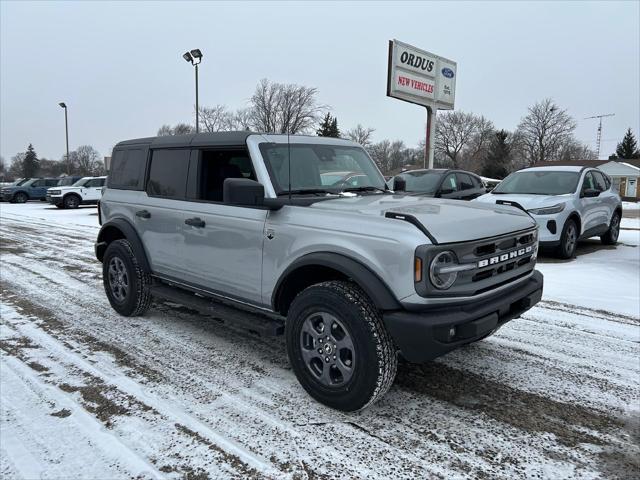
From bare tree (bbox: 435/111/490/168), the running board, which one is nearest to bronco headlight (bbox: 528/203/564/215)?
the running board

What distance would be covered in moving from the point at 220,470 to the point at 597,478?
6.71 feet

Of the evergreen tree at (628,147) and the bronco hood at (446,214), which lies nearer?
the bronco hood at (446,214)

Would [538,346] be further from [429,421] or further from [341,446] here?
[341,446]

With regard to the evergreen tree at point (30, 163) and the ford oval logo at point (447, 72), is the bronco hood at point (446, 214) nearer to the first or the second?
the ford oval logo at point (447, 72)

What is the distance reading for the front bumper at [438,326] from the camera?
279 centimetres

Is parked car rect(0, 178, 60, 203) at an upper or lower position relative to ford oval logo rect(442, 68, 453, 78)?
lower

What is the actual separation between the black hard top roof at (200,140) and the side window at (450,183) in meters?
7.57

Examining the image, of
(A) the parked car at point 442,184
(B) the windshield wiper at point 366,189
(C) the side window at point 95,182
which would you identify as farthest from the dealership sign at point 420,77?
(C) the side window at point 95,182

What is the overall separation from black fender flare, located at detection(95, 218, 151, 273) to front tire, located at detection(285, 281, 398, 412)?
2303 millimetres

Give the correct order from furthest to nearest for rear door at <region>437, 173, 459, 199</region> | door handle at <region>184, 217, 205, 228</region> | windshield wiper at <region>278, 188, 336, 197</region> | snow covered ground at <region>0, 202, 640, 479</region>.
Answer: rear door at <region>437, 173, 459, 199</region> → door handle at <region>184, 217, 205, 228</region> → windshield wiper at <region>278, 188, 336, 197</region> → snow covered ground at <region>0, 202, 640, 479</region>

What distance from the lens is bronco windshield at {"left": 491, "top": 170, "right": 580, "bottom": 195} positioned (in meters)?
9.15

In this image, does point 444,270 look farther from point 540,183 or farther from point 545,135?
point 545,135

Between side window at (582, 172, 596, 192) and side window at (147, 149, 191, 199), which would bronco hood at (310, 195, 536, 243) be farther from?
side window at (582, 172, 596, 192)

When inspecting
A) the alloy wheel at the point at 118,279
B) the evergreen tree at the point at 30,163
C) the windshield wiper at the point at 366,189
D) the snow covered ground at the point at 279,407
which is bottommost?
the snow covered ground at the point at 279,407
